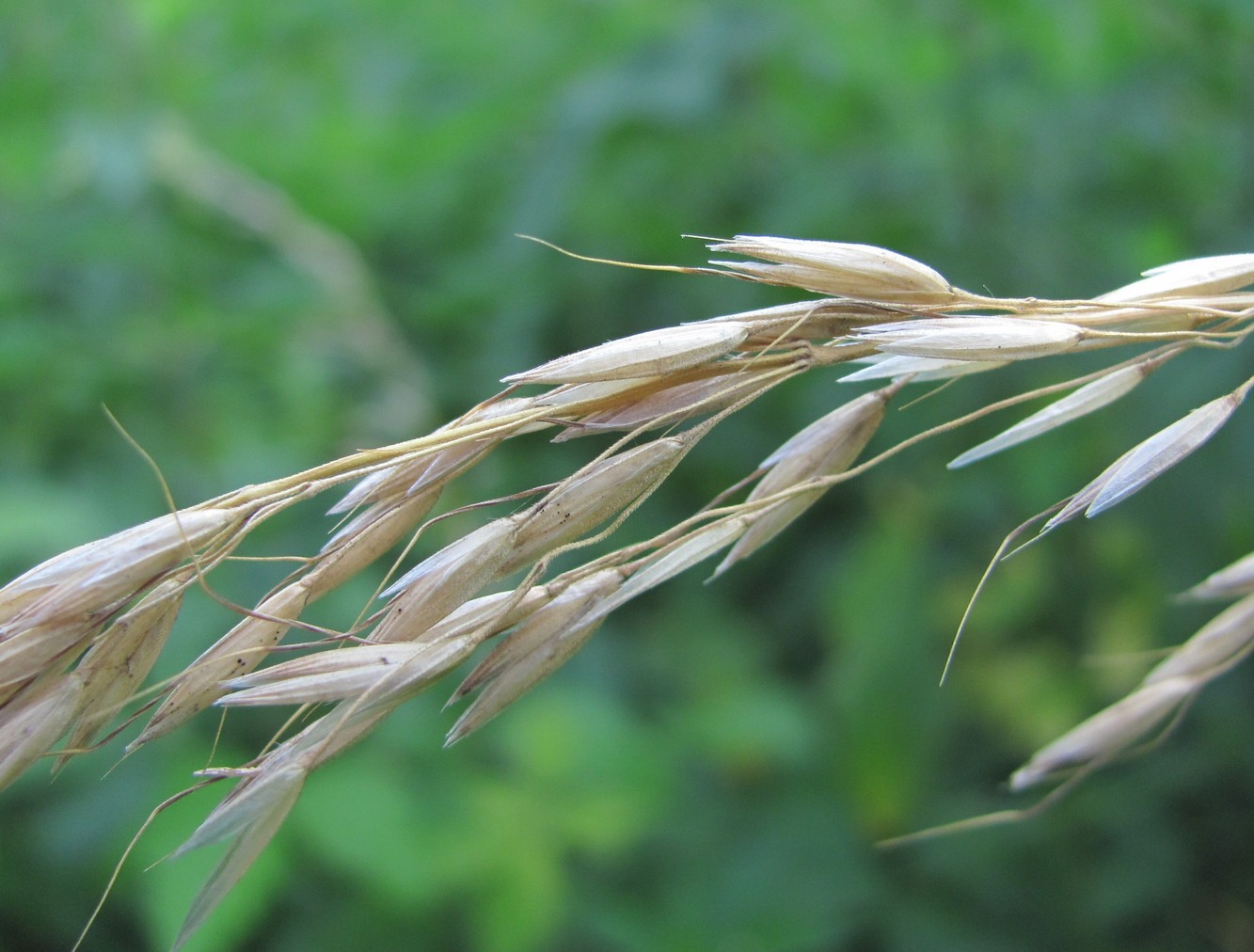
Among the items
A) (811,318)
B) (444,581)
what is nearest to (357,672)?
(444,581)

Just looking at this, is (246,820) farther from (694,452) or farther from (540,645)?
(694,452)

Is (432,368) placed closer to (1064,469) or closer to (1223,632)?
(1064,469)

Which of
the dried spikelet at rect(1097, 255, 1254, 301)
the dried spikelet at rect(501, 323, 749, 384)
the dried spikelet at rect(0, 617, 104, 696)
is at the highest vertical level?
the dried spikelet at rect(501, 323, 749, 384)

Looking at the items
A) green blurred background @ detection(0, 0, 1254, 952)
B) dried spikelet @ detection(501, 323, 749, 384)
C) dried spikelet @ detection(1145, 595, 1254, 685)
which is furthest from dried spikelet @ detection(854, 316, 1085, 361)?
green blurred background @ detection(0, 0, 1254, 952)

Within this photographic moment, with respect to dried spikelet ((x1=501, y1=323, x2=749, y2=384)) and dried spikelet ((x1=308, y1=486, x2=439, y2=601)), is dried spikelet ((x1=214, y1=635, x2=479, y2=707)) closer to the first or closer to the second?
dried spikelet ((x1=308, y1=486, x2=439, y2=601))

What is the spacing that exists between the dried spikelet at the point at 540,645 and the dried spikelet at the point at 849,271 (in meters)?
0.28

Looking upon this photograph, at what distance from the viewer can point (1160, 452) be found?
85 cm

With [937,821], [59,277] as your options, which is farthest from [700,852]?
[59,277]

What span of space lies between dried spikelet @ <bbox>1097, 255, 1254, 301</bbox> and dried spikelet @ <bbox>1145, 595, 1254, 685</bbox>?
31 centimetres

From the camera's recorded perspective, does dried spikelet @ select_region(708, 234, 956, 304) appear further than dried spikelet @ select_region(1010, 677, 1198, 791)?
No

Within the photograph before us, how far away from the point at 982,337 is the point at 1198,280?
0.71 ft

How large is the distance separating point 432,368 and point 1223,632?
7.60 feet

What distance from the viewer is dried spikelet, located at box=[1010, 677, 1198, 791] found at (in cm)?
101

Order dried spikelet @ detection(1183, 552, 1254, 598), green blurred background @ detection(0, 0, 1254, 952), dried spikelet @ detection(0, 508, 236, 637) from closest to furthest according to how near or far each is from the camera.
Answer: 1. dried spikelet @ detection(0, 508, 236, 637)
2. dried spikelet @ detection(1183, 552, 1254, 598)
3. green blurred background @ detection(0, 0, 1254, 952)
